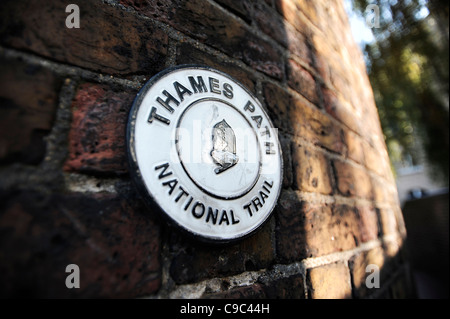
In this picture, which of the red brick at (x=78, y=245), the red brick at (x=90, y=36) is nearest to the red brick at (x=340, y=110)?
the red brick at (x=90, y=36)

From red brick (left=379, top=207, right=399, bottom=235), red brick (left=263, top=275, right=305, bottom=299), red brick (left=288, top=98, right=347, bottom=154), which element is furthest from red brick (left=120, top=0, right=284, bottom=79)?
red brick (left=379, top=207, right=399, bottom=235)

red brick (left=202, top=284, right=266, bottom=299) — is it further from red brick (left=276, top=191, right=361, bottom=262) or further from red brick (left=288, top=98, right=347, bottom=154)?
red brick (left=288, top=98, right=347, bottom=154)

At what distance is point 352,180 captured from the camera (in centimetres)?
84

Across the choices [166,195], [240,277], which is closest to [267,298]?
[240,277]

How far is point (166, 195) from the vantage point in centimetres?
35

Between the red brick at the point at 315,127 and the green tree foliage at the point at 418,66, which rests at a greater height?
the green tree foliage at the point at 418,66

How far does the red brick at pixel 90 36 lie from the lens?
31 centimetres

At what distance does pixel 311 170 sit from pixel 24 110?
0.60m

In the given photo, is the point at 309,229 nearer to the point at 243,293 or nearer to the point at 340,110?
the point at 243,293

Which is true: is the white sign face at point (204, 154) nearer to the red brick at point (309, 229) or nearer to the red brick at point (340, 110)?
the red brick at point (309, 229)

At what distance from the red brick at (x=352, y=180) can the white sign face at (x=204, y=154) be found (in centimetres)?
34

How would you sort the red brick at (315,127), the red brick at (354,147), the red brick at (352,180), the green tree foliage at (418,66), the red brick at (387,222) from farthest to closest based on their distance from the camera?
the green tree foliage at (418,66), the red brick at (387,222), the red brick at (354,147), the red brick at (352,180), the red brick at (315,127)

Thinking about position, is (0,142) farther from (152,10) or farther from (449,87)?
(449,87)
